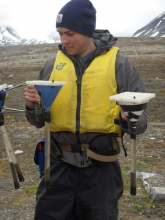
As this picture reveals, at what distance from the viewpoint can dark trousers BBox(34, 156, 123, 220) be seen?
2545 mm

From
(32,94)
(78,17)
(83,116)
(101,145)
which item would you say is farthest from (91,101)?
(78,17)

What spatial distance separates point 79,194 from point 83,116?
2.32 ft

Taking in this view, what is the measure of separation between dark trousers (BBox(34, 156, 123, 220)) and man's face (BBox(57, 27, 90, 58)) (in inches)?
40.8

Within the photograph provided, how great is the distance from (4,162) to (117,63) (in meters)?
4.51

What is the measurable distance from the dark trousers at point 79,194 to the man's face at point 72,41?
1.04m

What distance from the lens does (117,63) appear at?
8.31 ft

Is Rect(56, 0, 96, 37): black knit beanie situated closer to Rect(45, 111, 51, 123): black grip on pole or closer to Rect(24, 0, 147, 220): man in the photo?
Rect(24, 0, 147, 220): man

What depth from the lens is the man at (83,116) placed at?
2.49 meters

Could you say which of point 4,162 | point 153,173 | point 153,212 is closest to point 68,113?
point 153,212

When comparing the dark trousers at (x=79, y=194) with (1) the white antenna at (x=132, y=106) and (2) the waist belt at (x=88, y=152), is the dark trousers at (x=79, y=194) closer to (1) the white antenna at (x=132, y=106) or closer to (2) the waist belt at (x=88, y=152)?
(2) the waist belt at (x=88, y=152)

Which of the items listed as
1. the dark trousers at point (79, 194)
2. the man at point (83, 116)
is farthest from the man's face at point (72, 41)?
the dark trousers at point (79, 194)

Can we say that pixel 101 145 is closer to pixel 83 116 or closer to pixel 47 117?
pixel 83 116

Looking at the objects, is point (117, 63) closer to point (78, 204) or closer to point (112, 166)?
point (112, 166)

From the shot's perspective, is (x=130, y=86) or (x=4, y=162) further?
(x=4, y=162)
